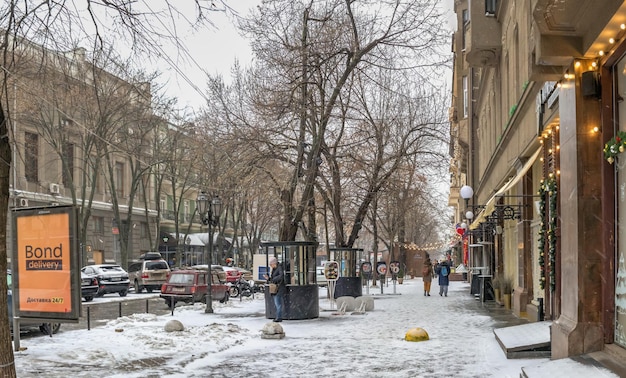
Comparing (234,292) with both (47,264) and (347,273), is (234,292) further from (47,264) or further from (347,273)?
(47,264)

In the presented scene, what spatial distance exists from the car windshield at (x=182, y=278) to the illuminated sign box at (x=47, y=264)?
14.9 m

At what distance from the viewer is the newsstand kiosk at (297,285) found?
1850 cm

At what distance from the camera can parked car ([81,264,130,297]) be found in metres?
32.2

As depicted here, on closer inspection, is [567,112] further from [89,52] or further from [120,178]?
[120,178]

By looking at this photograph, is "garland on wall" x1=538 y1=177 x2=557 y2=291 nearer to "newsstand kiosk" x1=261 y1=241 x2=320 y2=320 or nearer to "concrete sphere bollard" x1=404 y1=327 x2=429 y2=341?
"concrete sphere bollard" x1=404 y1=327 x2=429 y2=341

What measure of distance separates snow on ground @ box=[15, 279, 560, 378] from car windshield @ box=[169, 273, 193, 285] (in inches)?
313

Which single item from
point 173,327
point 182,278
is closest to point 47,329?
point 173,327

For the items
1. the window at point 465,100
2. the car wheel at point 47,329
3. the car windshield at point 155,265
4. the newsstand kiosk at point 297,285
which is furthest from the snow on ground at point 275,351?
the window at point 465,100

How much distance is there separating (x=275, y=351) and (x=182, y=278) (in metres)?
14.6

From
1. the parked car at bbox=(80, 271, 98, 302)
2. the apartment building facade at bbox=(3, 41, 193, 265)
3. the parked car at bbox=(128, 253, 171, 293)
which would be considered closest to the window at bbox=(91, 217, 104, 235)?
the apartment building facade at bbox=(3, 41, 193, 265)

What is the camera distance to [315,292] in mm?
19094

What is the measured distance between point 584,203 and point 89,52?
6.60 meters

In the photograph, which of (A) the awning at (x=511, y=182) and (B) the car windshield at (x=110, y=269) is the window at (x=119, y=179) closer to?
(B) the car windshield at (x=110, y=269)

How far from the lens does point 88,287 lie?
28.8m
